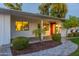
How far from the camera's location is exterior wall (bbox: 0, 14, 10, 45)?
1479 cm

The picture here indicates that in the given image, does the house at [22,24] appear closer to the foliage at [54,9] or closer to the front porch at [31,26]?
the front porch at [31,26]

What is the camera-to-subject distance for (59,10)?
69.9 feet

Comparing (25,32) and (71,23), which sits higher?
(71,23)

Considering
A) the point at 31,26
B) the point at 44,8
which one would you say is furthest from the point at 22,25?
the point at 44,8

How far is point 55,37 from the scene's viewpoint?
18422mm

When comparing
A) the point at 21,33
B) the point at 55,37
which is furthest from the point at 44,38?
the point at 21,33

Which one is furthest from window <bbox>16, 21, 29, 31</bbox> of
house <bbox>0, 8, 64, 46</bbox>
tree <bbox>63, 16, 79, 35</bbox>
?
tree <bbox>63, 16, 79, 35</bbox>

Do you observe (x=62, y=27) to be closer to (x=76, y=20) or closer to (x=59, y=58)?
(x=76, y=20)

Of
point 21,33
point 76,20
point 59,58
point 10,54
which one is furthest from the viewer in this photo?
point 76,20

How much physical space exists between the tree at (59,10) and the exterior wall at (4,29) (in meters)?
6.42

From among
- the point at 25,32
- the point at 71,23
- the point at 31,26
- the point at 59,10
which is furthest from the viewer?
the point at 59,10

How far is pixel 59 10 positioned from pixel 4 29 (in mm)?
7969

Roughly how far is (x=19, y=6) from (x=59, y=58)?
1080 cm

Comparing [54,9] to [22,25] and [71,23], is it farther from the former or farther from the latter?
[22,25]
